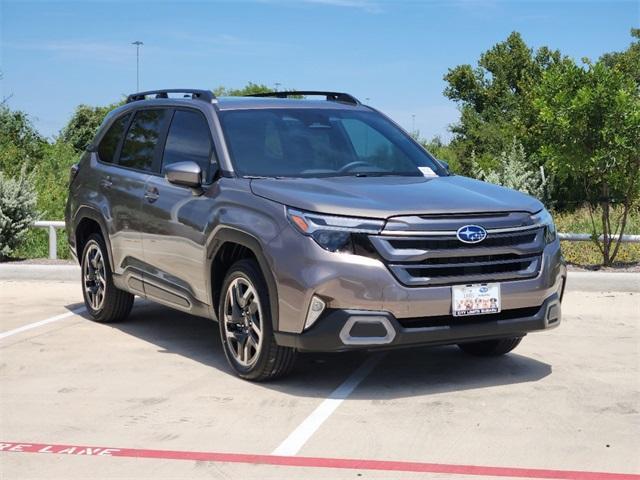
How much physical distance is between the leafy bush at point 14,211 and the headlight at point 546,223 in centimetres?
895

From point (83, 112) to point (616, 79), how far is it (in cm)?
6197

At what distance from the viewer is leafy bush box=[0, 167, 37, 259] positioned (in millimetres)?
14094

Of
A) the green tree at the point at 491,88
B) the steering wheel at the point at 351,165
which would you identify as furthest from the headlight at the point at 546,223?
the green tree at the point at 491,88

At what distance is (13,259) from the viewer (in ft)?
46.7

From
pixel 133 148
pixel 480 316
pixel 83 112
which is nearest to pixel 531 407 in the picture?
pixel 480 316

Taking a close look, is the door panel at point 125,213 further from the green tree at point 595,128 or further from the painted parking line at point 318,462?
the green tree at point 595,128

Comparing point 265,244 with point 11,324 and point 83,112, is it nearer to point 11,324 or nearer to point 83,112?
point 11,324

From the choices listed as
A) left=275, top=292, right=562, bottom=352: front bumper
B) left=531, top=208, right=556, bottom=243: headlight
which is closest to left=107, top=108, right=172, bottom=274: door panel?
left=275, top=292, right=562, bottom=352: front bumper

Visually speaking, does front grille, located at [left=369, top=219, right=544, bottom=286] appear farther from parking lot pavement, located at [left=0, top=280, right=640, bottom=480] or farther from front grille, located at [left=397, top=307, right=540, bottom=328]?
parking lot pavement, located at [left=0, top=280, right=640, bottom=480]

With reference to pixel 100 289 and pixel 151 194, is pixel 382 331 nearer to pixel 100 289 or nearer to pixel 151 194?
pixel 151 194

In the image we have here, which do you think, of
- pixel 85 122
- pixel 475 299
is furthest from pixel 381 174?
pixel 85 122

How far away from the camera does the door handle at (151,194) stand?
316 inches

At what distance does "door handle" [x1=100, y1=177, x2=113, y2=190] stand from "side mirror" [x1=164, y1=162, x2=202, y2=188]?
1709mm

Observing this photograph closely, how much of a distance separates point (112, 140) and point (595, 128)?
653cm
